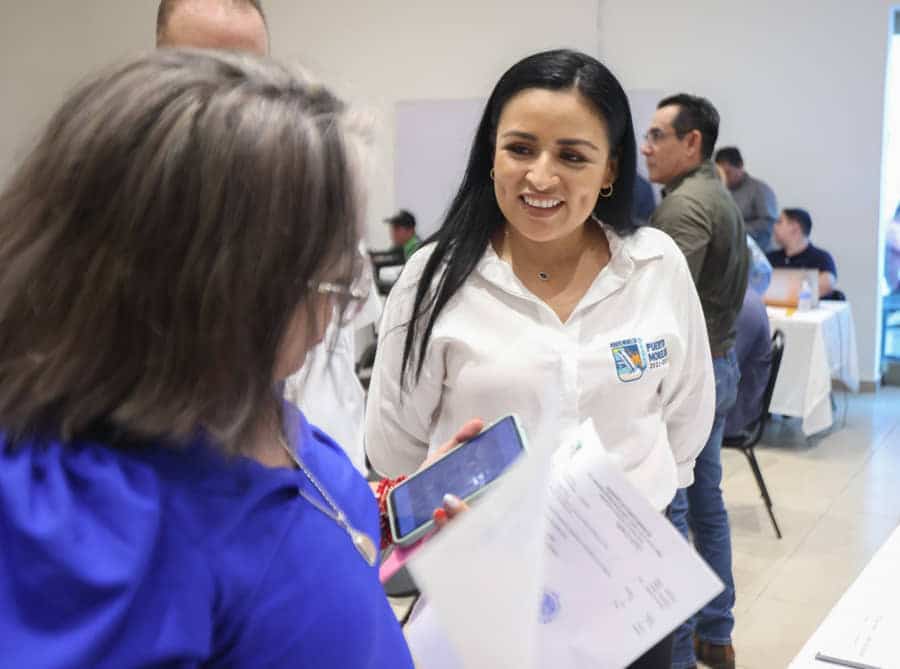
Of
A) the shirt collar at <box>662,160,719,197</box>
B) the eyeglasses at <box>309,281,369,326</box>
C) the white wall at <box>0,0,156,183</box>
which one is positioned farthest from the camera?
the white wall at <box>0,0,156,183</box>

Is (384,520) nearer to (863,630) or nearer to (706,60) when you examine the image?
(863,630)

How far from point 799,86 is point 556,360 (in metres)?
5.79

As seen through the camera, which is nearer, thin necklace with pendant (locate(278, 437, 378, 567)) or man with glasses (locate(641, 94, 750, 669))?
thin necklace with pendant (locate(278, 437, 378, 567))

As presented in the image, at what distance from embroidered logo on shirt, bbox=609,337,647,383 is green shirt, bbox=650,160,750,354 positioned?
1.36m

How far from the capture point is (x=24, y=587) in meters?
0.61

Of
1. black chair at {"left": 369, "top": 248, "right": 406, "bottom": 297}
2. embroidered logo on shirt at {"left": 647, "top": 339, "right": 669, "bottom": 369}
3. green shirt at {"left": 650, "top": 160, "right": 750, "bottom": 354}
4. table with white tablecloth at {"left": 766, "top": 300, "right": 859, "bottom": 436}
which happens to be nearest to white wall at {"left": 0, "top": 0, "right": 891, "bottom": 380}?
black chair at {"left": 369, "top": 248, "right": 406, "bottom": 297}

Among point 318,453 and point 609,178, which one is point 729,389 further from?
point 318,453

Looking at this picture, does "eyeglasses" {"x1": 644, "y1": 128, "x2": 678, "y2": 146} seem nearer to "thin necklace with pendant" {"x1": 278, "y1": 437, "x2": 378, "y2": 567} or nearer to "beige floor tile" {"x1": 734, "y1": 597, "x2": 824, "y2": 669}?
"beige floor tile" {"x1": 734, "y1": 597, "x2": 824, "y2": 669}

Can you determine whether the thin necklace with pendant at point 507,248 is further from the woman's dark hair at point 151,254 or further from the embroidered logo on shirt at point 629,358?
the woman's dark hair at point 151,254

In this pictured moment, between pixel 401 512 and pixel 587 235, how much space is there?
897 millimetres

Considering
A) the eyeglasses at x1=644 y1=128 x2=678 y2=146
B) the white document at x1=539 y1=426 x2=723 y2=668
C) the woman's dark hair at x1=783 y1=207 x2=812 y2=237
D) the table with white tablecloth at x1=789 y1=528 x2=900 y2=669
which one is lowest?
the woman's dark hair at x1=783 y1=207 x2=812 y2=237

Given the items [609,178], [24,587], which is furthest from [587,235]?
[24,587]

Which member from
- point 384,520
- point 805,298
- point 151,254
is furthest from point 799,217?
point 151,254

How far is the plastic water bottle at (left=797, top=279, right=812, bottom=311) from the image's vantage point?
541 centimetres
